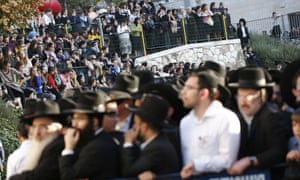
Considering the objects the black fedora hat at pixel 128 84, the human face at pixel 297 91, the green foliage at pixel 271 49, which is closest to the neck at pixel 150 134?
the human face at pixel 297 91

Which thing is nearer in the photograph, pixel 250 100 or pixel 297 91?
pixel 250 100

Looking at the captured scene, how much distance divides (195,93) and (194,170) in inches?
26.6

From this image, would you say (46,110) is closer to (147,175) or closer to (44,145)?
(44,145)

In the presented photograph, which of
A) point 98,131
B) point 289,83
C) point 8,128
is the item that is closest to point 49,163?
point 98,131

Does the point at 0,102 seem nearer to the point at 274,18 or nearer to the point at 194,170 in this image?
the point at 194,170

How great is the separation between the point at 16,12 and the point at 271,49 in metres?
13.6

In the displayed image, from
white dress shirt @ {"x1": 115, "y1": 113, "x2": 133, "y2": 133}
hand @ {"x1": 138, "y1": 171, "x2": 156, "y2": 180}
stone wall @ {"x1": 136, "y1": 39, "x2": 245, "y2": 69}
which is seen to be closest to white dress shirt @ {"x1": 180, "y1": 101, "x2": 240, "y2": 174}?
hand @ {"x1": 138, "y1": 171, "x2": 156, "y2": 180}

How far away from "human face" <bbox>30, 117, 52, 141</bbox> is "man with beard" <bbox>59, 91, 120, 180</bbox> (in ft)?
1.42

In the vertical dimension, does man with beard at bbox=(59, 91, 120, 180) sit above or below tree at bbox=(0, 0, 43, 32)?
below

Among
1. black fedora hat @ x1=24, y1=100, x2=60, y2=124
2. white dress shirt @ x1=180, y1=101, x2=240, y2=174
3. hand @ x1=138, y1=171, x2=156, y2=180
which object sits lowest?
hand @ x1=138, y1=171, x2=156, y2=180

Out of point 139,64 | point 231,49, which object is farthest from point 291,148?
point 231,49

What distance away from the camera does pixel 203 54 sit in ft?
108

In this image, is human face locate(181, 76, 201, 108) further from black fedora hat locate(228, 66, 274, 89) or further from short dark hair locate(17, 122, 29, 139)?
short dark hair locate(17, 122, 29, 139)

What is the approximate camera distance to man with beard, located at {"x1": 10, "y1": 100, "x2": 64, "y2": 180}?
870cm
